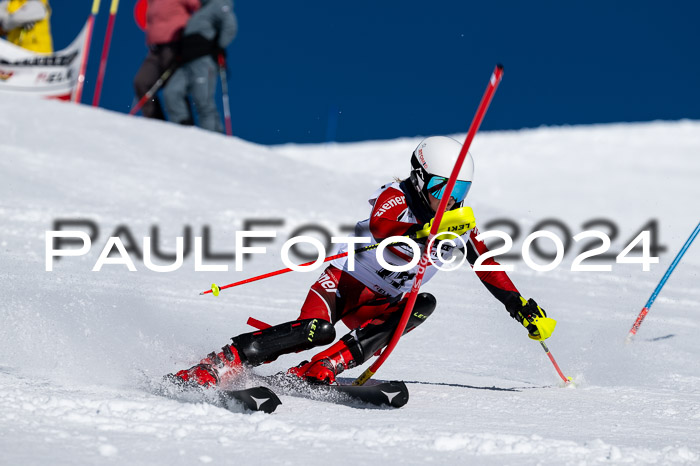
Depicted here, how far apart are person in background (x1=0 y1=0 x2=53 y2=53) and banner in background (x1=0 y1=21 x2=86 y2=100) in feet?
0.38

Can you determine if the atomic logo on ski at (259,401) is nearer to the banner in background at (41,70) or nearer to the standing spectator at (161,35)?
the standing spectator at (161,35)

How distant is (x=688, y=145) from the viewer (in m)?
17.9

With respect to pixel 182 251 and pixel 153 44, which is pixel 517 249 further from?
pixel 153 44

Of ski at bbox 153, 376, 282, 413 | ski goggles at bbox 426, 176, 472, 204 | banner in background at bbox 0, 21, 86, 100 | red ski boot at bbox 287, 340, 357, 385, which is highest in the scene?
banner in background at bbox 0, 21, 86, 100

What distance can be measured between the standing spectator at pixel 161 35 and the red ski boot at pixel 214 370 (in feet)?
23.6

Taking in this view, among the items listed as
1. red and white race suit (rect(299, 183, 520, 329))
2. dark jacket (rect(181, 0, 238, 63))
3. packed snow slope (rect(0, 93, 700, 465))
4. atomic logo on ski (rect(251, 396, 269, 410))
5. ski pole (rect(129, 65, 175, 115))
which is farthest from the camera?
ski pole (rect(129, 65, 175, 115))

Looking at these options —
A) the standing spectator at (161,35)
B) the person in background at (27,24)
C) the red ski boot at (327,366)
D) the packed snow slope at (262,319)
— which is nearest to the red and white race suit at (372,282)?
the red ski boot at (327,366)

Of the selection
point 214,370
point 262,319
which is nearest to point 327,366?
point 214,370

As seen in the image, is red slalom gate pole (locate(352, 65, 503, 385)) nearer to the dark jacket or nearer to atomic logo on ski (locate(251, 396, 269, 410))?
atomic logo on ski (locate(251, 396, 269, 410))

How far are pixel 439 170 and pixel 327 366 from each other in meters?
0.92

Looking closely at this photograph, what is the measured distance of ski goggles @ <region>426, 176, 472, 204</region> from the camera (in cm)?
380

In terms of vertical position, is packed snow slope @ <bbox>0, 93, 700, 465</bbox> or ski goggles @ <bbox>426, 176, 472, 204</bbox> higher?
ski goggles @ <bbox>426, 176, 472, 204</bbox>

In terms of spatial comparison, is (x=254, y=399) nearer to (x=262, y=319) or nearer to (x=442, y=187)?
(x=442, y=187)

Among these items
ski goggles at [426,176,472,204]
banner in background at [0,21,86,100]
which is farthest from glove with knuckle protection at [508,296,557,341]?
banner in background at [0,21,86,100]
